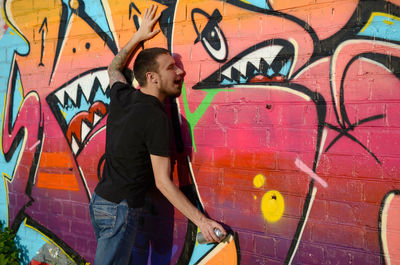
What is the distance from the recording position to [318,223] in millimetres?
2521

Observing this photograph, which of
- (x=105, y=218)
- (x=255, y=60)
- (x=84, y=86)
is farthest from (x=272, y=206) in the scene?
(x=84, y=86)

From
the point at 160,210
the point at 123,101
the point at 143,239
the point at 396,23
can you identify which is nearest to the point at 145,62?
the point at 123,101

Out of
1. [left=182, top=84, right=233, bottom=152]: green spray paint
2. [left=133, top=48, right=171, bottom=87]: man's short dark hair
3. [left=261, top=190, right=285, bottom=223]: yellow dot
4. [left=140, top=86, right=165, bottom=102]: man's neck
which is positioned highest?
[left=133, top=48, right=171, bottom=87]: man's short dark hair

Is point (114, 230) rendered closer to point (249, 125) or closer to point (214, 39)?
point (249, 125)

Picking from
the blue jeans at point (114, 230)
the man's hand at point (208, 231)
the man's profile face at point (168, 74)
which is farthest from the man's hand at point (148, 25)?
the man's hand at point (208, 231)

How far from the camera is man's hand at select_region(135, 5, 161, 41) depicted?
10.2 feet

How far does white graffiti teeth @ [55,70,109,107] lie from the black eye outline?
1.00 m

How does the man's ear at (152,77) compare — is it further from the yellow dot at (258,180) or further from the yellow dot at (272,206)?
the yellow dot at (272,206)

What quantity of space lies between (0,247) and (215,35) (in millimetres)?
3083

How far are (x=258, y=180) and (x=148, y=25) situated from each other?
4.96 feet

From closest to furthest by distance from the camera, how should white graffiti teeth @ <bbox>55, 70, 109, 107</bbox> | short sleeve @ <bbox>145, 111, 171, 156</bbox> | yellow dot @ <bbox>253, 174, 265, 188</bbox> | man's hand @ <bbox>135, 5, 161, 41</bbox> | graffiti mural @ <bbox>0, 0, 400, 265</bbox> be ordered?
graffiti mural @ <bbox>0, 0, 400, 265</bbox>
short sleeve @ <bbox>145, 111, 171, 156</bbox>
yellow dot @ <bbox>253, 174, 265, 188</bbox>
man's hand @ <bbox>135, 5, 161, 41</bbox>
white graffiti teeth @ <bbox>55, 70, 109, 107</bbox>

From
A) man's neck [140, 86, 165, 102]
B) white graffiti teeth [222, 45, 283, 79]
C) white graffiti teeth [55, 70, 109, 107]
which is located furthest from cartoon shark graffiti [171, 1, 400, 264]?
white graffiti teeth [55, 70, 109, 107]

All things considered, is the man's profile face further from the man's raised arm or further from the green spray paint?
the man's raised arm

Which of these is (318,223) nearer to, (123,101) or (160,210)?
(160,210)
